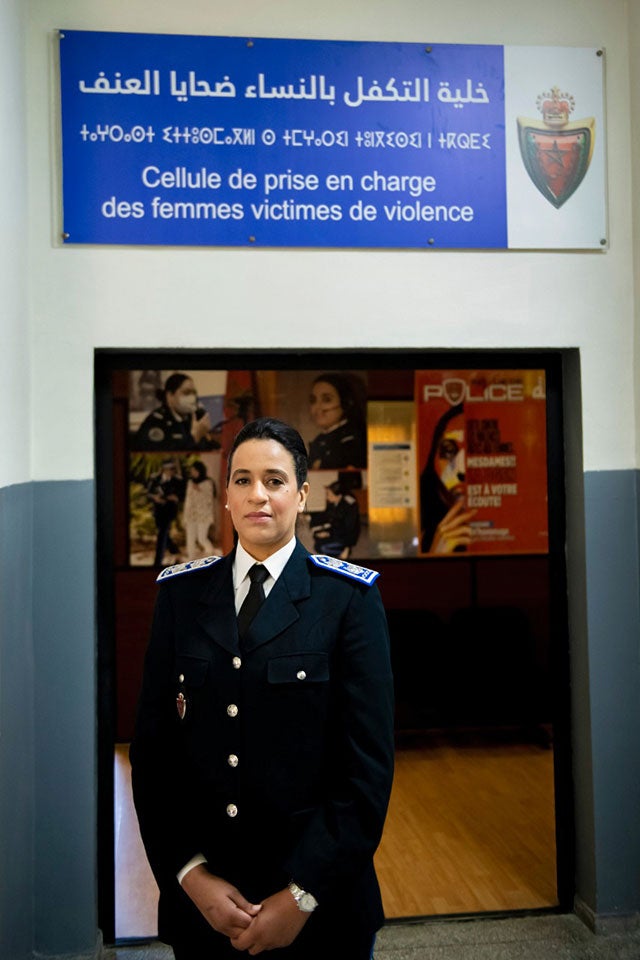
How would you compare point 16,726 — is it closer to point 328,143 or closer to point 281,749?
point 281,749

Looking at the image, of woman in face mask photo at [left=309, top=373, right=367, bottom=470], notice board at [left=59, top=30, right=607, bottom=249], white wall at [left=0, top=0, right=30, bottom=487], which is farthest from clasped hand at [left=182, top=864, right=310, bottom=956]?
woman in face mask photo at [left=309, top=373, right=367, bottom=470]

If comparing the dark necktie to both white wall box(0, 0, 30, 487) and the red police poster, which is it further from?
the red police poster

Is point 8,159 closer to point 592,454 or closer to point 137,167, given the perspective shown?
point 137,167

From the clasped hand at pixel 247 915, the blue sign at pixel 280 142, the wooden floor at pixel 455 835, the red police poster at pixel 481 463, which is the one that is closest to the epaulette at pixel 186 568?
the clasped hand at pixel 247 915

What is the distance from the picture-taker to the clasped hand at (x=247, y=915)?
173cm

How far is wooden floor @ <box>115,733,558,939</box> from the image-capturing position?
332 cm

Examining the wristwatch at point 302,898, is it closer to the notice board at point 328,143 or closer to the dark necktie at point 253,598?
the dark necktie at point 253,598

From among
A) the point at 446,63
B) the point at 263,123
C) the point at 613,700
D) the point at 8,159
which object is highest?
the point at 446,63

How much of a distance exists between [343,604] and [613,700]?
1643mm

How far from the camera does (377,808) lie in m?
1.77

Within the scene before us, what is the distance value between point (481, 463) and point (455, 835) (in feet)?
7.98

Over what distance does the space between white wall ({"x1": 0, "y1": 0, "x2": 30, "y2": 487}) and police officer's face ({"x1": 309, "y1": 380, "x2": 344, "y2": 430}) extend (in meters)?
2.91

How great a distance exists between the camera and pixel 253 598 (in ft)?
6.14

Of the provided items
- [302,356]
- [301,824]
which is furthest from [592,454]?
[301,824]
